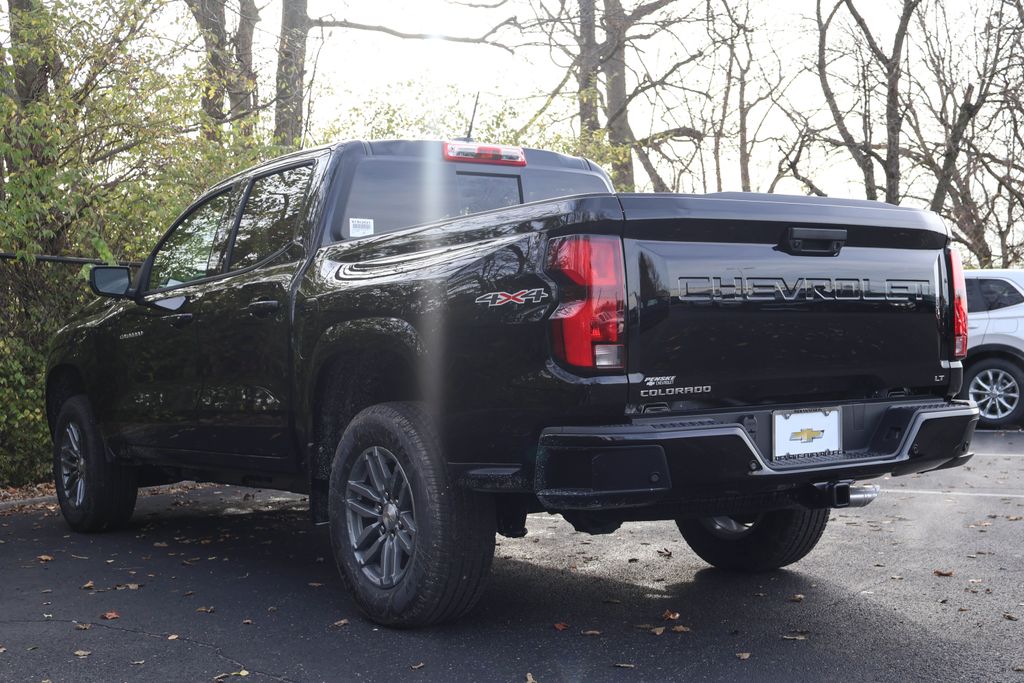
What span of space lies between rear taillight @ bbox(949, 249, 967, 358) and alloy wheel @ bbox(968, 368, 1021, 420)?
30.8 ft

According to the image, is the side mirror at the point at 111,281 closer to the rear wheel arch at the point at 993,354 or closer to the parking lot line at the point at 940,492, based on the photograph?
the parking lot line at the point at 940,492

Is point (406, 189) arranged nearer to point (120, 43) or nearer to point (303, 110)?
point (120, 43)

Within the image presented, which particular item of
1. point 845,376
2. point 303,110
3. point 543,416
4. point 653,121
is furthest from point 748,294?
point 653,121

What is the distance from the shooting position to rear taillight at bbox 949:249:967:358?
15.1 ft

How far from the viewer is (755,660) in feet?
13.5

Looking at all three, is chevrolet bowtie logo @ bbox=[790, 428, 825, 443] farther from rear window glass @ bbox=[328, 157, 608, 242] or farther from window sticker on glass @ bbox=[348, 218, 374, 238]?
window sticker on glass @ bbox=[348, 218, 374, 238]

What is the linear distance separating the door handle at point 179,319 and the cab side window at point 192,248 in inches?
8.2

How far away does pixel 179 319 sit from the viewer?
19.6 ft

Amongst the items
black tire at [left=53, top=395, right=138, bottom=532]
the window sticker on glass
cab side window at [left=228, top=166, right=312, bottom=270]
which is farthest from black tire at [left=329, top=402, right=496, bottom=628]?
black tire at [left=53, top=395, right=138, bottom=532]

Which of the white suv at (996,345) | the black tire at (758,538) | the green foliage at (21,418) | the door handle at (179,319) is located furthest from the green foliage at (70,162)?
the white suv at (996,345)

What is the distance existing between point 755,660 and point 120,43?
7956 millimetres

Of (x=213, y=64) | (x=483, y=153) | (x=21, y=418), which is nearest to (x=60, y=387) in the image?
(x=21, y=418)

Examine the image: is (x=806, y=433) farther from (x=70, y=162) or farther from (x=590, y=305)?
(x=70, y=162)

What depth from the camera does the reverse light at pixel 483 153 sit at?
5598 mm
